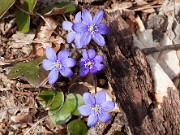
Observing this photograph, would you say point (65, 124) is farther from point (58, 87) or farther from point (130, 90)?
point (130, 90)

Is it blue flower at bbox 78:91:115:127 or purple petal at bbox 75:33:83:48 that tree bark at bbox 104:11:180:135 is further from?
purple petal at bbox 75:33:83:48

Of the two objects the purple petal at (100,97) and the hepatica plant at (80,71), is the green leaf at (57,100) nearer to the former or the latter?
the hepatica plant at (80,71)

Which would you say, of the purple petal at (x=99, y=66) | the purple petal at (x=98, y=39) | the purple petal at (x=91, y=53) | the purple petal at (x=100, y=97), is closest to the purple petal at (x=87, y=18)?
the purple petal at (x=98, y=39)

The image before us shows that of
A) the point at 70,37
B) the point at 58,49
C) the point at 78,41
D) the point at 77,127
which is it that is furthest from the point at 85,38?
the point at 77,127

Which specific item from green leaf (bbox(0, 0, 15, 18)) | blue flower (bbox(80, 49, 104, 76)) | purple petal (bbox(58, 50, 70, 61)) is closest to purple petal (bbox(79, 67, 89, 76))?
blue flower (bbox(80, 49, 104, 76))

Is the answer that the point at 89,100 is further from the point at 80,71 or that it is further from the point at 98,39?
the point at 98,39
